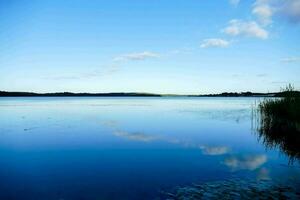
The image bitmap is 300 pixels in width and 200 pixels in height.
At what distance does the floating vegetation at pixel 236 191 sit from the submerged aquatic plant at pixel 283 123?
5.34 meters

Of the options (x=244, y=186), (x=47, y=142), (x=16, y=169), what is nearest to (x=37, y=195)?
(x=16, y=169)

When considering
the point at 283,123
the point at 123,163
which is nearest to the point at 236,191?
the point at 123,163

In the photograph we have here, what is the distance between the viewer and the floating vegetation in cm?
596

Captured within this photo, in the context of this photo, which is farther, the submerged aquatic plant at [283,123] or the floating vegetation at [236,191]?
the submerged aquatic plant at [283,123]

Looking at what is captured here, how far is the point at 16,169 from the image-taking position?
28.7 ft

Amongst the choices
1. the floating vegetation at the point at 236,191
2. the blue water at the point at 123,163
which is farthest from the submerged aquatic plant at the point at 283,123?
the floating vegetation at the point at 236,191

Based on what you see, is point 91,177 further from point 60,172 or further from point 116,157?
point 116,157

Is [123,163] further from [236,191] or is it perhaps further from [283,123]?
A: [283,123]

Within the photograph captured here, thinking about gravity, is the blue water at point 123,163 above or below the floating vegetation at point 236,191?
below

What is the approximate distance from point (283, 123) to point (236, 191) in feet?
39.7

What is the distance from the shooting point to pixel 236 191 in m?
6.29

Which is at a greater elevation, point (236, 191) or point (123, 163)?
point (236, 191)

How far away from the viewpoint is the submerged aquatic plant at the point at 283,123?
42.6 feet

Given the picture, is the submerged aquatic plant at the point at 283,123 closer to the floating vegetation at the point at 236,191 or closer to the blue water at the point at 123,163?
the blue water at the point at 123,163
